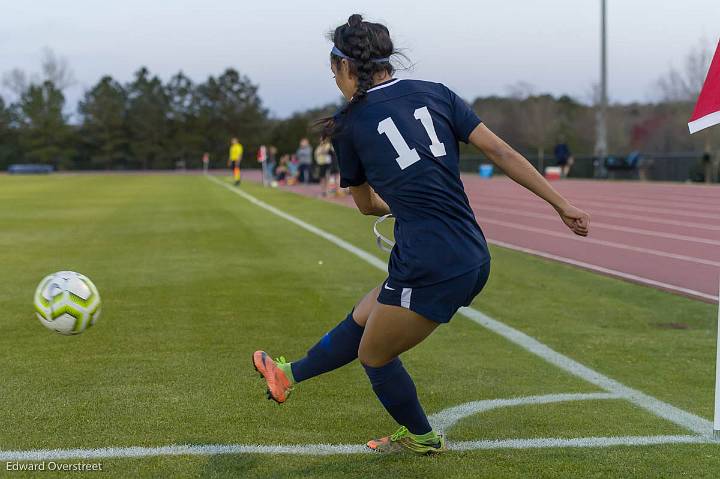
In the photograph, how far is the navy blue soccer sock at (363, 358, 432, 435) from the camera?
373 centimetres

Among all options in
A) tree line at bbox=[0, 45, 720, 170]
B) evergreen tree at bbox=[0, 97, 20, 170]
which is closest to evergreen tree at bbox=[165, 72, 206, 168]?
tree line at bbox=[0, 45, 720, 170]

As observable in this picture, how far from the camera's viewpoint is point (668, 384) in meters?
5.44

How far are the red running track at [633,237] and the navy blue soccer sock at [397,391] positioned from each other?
18.7ft

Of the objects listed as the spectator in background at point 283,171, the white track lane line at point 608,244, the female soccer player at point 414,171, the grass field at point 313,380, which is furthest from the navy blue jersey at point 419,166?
the spectator in background at point 283,171

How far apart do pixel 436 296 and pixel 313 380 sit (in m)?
2.17

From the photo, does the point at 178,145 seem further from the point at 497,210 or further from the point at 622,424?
the point at 622,424

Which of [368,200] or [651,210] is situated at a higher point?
[368,200]

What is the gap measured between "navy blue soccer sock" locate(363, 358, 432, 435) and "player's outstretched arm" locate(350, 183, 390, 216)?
0.70 m

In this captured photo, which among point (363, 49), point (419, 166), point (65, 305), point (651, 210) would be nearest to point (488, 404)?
point (419, 166)

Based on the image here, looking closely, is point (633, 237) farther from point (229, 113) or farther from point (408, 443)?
point (229, 113)

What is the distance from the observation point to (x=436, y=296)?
11.1ft

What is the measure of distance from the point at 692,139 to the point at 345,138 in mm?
47100

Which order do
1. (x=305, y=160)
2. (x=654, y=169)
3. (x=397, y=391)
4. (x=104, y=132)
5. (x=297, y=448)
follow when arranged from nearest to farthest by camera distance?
(x=397, y=391) < (x=297, y=448) < (x=305, y=160) < (x=654, y=169) < (x=104, y=132)

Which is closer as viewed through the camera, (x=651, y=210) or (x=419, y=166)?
(x=419, y=166)
